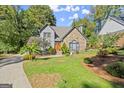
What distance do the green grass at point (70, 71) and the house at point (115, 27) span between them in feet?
5.06

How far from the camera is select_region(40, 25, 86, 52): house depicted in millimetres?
9406

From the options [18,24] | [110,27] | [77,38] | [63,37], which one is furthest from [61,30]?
[110,27]

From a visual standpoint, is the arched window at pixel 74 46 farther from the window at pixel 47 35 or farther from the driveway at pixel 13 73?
the driveway at pixel 13 73

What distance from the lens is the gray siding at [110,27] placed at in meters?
10.7

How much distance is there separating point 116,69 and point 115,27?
138 inches

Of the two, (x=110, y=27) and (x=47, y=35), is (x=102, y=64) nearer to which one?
(x=47, y=35)

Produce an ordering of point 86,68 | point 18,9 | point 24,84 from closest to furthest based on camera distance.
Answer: point 24,84 → point 18,9 → point 86,68

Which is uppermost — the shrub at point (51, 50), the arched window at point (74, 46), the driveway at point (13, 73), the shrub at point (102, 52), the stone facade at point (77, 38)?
the stone facade at point (77, 38)

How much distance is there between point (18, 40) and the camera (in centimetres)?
877

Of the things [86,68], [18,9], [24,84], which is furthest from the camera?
[86,68]

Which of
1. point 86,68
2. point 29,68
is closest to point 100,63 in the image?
point 86,68

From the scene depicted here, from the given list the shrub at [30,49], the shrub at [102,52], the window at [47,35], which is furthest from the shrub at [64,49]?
the shrub at [102,52]
